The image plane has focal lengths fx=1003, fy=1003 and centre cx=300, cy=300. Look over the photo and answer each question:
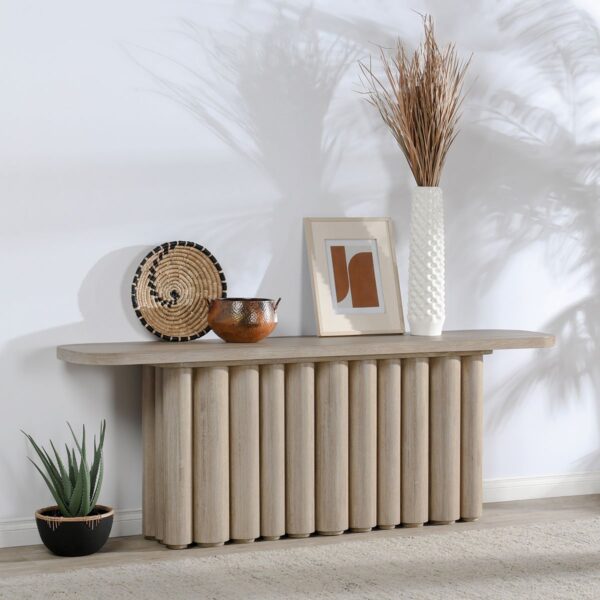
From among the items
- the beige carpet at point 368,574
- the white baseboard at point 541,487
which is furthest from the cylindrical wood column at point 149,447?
the white baseboard at point 541,487

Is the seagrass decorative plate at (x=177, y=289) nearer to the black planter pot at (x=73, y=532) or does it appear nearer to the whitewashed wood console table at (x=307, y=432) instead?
the whitewashed wood console table at (x=307, y=432)

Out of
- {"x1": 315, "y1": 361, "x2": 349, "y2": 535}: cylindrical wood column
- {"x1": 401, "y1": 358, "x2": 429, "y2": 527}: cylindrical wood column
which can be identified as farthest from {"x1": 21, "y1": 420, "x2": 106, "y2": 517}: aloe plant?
{"x1": 401, "y1": 358, "x2": 429, "y2": 527}: cylindrical wood column

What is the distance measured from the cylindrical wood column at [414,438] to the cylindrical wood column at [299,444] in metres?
0.39

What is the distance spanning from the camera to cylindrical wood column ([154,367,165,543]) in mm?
3555

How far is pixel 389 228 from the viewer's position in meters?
4.11

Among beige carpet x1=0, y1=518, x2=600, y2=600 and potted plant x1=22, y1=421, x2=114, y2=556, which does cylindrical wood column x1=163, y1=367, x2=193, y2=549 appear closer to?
beige carpet x1=0, y1=518, x2=600, y2=600

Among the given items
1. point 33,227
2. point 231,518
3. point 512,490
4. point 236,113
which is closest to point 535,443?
point 512,490

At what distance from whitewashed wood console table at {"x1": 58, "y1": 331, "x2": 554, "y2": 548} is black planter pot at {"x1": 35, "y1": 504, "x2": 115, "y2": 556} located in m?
0.23

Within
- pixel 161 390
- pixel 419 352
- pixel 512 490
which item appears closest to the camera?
pixel 161 390

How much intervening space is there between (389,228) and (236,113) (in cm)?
78

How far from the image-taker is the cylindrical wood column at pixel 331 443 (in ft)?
12.2

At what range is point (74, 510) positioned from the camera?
3.48 meters

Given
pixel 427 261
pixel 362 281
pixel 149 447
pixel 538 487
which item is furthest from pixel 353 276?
pixel 538 487

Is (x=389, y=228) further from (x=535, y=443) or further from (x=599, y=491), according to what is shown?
(x=599, y=491)
